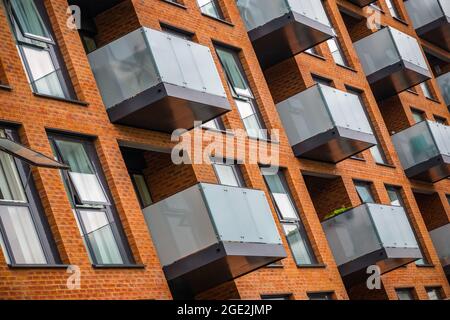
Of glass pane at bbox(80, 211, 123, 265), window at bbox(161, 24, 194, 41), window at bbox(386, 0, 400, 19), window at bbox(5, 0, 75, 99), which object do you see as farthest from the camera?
window at bbox(386, 0, 400, 19)

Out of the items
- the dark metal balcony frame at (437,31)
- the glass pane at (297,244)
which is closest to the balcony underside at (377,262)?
the glass pane at (297,244)

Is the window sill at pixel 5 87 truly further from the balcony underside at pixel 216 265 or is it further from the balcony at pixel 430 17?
the balcony at pixel 430 17

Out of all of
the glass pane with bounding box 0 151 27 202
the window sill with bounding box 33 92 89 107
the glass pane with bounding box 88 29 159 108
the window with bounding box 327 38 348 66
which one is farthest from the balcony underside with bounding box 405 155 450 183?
the glass pane with bounding box 0 151 27 202

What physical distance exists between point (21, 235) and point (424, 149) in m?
16.5

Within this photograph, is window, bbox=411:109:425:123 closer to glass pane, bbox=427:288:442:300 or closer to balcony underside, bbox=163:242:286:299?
glass pane, bbox=427:288:442:300

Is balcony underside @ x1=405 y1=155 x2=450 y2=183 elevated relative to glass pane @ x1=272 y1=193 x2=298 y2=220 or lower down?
elevated

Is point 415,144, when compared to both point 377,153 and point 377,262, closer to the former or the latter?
point 377,153

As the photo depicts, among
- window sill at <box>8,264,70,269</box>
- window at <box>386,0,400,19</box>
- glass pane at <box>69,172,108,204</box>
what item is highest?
window at <box>386,0,400,19</box>

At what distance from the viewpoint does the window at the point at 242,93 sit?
22.1m

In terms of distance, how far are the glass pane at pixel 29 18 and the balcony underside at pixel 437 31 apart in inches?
783

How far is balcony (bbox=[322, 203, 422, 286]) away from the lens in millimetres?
22703

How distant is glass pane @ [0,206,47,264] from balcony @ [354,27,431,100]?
54.4 ft

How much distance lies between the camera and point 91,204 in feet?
53.7
